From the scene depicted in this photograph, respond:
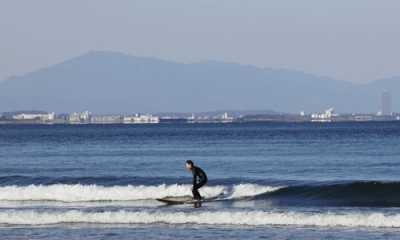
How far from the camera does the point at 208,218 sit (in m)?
29.6

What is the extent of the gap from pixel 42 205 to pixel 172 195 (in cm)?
598

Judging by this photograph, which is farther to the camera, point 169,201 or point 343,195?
point 343,195

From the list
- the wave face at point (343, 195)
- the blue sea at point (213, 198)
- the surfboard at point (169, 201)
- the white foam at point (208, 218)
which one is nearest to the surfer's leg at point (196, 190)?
the blue sea at point (213, 198)

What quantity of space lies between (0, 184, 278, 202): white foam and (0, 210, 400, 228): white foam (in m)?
7.36

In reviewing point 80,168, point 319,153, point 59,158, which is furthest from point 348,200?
point 59,158

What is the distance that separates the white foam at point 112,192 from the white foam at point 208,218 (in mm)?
7356

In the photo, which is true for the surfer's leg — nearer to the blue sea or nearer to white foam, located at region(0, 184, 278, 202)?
the blue sea

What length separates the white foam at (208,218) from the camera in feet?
92.0

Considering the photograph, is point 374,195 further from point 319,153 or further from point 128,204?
point 319,153

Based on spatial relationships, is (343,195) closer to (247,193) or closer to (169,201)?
(247,193)

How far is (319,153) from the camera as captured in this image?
68.6 meters

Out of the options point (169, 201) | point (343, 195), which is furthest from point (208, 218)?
point (343, 195)

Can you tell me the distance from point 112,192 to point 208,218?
1100cm

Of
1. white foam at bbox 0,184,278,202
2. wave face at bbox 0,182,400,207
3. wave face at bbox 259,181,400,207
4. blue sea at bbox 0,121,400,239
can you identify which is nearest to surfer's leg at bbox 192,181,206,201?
blue sea at bbox 0,121,400,239
